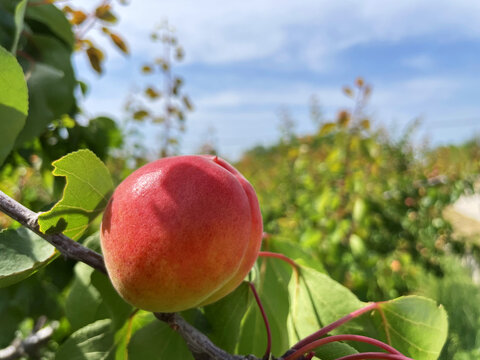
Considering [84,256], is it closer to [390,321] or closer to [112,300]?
[112,300]

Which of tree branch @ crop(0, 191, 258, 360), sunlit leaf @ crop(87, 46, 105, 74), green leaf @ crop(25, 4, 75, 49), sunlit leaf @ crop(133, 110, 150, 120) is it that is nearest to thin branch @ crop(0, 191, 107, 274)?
tree branch @ crop(0, 191, 258, 360)

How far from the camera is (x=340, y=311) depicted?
0.48 metres

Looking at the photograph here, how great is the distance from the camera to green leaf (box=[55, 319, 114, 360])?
0.46 m

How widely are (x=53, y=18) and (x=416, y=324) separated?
60 centimetres

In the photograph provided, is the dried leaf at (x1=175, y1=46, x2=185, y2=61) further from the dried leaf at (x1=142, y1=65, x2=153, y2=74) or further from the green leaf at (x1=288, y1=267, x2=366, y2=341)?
the green leaf at (x1=288, y1=267, x2=366, y2=341)

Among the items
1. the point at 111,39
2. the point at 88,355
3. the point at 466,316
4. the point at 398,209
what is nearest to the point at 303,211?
the point at 398,209

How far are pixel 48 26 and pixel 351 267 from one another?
1.27 meters

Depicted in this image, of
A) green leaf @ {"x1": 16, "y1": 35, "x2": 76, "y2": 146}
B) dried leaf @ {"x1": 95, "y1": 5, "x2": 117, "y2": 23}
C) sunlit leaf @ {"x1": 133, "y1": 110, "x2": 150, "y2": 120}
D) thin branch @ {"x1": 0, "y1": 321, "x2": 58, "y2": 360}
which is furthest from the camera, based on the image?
sunlit leaf @ {"x1": 133, "y1": 110, "x2": 150, "y2": 120}

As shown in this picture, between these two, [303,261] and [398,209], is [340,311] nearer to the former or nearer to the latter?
[303,261]

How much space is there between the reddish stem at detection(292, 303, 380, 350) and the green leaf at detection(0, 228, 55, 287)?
9.2 inches

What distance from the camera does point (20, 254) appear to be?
1.30 ft

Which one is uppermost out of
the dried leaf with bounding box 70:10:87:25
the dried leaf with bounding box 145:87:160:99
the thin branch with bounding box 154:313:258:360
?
the dried leaf with bounding box 70:10:87:25

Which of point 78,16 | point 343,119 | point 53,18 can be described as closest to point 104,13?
point 78,16

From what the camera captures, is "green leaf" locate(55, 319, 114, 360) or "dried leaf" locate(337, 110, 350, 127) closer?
"green leaf" locate(55, 319, 114, 360)
